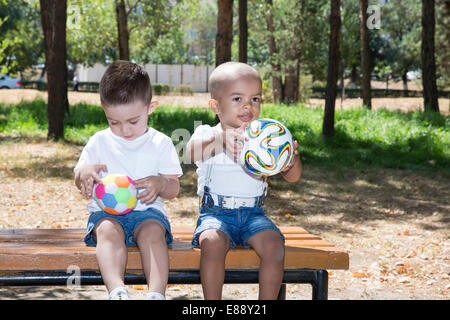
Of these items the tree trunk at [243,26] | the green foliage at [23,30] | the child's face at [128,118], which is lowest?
the child's face at [128,118]

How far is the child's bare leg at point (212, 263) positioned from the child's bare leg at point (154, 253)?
208 millimetres

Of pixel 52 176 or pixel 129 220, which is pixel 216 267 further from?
pixel 52 176

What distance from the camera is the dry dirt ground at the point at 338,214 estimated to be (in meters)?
4.78

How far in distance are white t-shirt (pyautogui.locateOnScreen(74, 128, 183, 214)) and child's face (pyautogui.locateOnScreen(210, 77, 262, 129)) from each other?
16.4 inches

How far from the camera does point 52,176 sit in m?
8.98

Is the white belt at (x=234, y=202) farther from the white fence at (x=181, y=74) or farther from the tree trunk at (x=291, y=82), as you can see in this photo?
the white fence at (x=181, y=74)

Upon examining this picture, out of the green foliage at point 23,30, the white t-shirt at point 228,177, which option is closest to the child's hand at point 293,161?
the white t-shirt at point 228,177

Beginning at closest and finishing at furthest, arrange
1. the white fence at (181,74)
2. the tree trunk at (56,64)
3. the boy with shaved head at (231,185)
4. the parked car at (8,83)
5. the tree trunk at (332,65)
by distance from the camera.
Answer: the boy with shaved head at (231,185), the tree trunk at (56,64), the tree trunk at (332,65), the parked car at (8,83), the white fence at (181,74)

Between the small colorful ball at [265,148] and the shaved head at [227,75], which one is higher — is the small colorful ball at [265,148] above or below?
below

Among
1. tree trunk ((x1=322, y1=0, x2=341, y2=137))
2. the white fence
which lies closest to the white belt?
tree trunk ((x1=322, y1=0, x2=341, y2=137))

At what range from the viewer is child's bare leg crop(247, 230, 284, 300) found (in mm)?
2936

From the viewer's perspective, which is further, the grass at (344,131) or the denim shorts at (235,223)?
the grass at (344,131)

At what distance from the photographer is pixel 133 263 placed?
3.03 metres

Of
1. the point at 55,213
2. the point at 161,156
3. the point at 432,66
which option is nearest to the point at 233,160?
the point at 161,156
